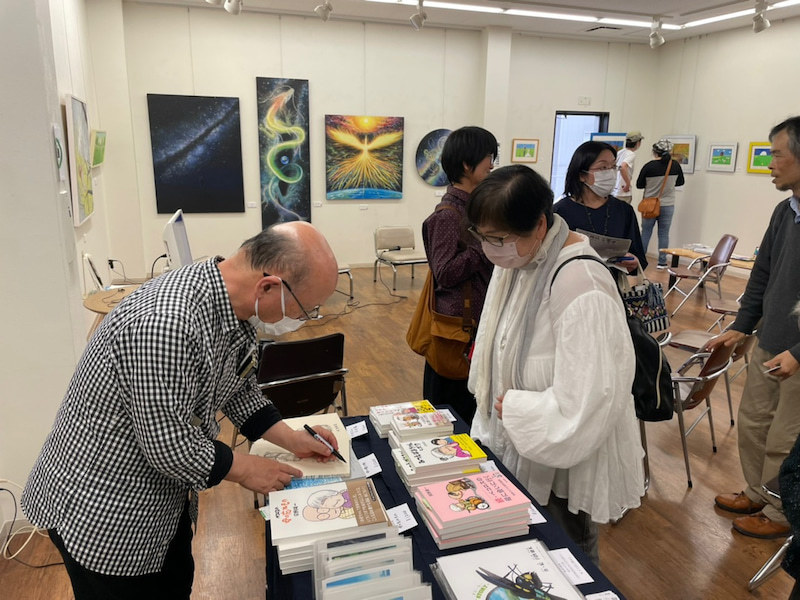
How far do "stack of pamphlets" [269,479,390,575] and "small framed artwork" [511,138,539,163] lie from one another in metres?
8.27

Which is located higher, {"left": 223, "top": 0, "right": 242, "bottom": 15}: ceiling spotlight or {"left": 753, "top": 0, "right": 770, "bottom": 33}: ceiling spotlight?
{"left": 753, "top": 0, "right": 770, "bottom": 33}: ceiling spotlight

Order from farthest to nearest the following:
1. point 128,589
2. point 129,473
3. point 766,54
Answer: point 766,54, point 128,589, point 129,473

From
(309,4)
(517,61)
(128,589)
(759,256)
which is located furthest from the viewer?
(517,61)

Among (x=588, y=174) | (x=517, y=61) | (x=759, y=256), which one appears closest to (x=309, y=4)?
(x=517, y=61)

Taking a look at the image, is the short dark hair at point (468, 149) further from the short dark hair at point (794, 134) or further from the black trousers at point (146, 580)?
the black trousers at point (146, 580)

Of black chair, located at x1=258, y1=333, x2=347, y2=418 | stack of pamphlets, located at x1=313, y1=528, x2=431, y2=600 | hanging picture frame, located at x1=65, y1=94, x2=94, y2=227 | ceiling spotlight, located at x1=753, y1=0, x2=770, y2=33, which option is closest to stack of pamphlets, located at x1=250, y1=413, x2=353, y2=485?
stack of pamphlets, located at x1=313, y1=528, x2=431, y2=600

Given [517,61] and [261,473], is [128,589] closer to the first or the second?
[261,473]

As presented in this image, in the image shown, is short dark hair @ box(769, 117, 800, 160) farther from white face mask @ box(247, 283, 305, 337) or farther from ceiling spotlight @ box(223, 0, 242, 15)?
ceiling spotlight @ box(223, 0, 242, 15)

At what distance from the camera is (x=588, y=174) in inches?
112

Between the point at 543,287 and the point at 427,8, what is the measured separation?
6.78 meters

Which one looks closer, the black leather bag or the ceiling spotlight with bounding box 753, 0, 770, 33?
the black leather bag

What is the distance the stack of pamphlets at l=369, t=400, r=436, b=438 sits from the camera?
67.7 inches

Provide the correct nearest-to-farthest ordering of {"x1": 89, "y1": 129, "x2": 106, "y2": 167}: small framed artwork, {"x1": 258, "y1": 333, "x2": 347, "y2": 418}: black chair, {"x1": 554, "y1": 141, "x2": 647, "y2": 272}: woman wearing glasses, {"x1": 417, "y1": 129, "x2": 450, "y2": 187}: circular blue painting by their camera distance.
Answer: {"x1": 258, "y1": 333, "x2": 347, "y2": 418}: black chair
{"x1": 554, "y1": 141, "x2": 647, "y2": 272}: woman wearing glasses
{"x1": 89, "y1": 129, "x2": 106, "y2": 167}: small framed artwork
{"x1": 417, "y1": 129, "x2": 450, "y2": 187}: circular blue painting

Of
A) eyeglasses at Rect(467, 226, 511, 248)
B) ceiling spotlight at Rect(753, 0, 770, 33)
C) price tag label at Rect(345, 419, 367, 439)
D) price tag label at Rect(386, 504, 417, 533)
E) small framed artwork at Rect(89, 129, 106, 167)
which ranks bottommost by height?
price tag label at Rect(386, 504, 417, 533)
